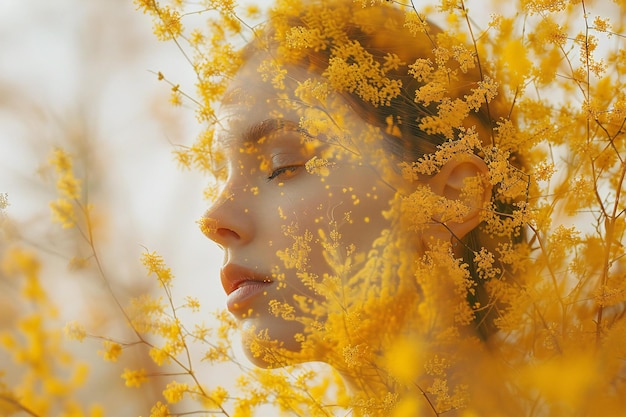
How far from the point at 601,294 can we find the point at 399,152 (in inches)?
9.9

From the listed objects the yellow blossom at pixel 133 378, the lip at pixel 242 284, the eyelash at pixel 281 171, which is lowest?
the yellow blossom at pixel 133 378

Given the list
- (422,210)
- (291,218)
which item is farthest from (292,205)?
(422,210)

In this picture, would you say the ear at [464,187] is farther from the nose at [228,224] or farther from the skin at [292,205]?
the nose at [228,224]

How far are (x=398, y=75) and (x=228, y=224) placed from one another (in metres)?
0.25

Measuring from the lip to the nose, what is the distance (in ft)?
0.09

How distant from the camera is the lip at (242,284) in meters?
0.71

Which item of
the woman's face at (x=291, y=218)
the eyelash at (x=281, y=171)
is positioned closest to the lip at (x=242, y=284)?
the woman's face at (x=291, y=218)

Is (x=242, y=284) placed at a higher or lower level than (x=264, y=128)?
lower

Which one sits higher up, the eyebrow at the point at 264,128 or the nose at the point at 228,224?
the eyebrow at the point at 264,128

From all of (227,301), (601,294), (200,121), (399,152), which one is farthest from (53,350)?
(601,294)

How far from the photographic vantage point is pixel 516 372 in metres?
0.69

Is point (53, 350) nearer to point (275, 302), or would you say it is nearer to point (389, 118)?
point (275, 302)

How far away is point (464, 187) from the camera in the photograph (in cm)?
69

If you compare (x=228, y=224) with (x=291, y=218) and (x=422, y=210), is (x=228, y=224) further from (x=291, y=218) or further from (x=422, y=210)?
(x=422, y=210)
